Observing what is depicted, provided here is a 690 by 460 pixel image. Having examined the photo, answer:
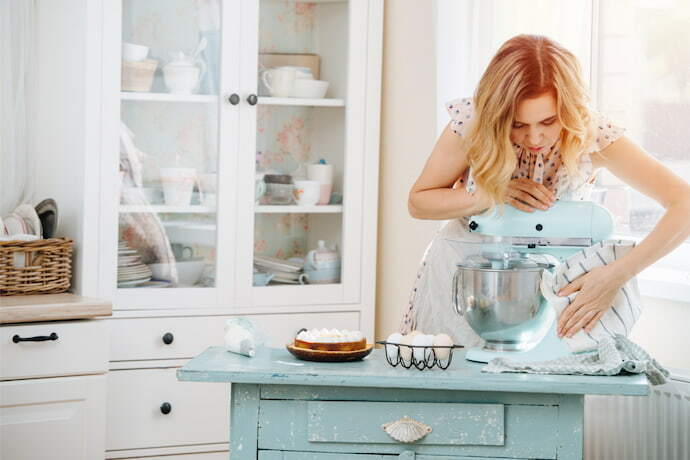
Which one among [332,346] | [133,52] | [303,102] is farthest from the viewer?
[303,102]

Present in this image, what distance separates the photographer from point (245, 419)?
164cm

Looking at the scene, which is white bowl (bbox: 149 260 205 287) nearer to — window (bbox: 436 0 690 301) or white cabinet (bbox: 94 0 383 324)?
white cabinet (bbox: 94 0 383 324)

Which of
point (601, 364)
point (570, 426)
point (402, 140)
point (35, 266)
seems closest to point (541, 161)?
point (601, 364)

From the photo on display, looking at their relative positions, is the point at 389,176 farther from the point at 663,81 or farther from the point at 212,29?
the point at 663,81

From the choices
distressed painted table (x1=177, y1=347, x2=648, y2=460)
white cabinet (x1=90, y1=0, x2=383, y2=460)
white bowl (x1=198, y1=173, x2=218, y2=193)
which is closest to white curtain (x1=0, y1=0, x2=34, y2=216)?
white cabinet (x1=90, y1=0, x2=383, y2=460)

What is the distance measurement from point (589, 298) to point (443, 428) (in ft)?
1.35

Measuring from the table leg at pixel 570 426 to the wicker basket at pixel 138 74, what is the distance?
1.84 m

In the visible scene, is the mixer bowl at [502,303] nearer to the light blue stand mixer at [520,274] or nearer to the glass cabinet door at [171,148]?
the light blue stand mixer at [520,274]

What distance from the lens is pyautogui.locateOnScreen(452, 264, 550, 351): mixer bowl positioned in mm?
1720

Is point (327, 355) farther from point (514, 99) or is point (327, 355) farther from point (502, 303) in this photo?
point (514, 99)

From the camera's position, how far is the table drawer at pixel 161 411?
9.57 ft

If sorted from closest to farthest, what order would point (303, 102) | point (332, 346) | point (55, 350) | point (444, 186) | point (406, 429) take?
1. point (406, 429)
2. point (332, 346)
3. point (444, 186)
4. point (55, 350)
5. point (303, 102)

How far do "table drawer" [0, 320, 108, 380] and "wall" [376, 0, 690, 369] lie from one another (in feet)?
3.29

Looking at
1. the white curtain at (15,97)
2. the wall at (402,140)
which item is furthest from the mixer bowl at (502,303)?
the white curtain at (15,97)
